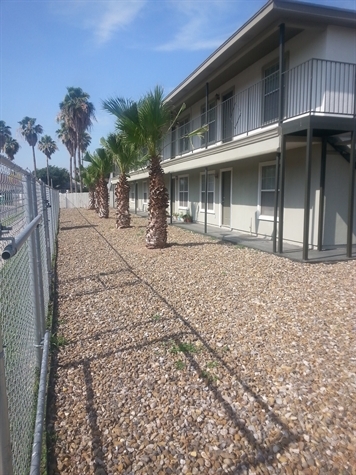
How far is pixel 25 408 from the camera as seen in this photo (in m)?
2.68

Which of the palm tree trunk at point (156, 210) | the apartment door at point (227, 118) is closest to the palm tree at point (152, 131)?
the palm tree trunk at point (156, 210)

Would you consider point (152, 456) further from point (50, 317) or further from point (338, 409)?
point (50, 317)

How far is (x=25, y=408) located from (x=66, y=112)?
46174 millimetres

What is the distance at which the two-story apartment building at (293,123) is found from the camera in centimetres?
848

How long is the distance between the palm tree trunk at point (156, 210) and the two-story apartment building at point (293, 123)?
99 centimetres

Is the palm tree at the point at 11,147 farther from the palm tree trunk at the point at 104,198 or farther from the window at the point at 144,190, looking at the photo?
the palm tree trunk at the point at 104,198

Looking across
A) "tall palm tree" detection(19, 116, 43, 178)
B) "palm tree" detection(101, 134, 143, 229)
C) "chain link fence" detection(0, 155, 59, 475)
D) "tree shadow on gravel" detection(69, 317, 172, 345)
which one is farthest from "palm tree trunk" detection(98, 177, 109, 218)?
"tall palm tree" detection(19, 116, 43, 178)

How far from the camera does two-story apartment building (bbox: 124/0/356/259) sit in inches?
334

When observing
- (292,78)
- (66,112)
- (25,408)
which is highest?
(66,112)

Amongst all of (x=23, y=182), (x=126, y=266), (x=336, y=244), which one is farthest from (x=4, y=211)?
(x=336, y=244)

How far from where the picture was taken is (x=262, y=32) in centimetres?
967

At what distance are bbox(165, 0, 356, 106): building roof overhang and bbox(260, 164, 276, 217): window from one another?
11.4 feet

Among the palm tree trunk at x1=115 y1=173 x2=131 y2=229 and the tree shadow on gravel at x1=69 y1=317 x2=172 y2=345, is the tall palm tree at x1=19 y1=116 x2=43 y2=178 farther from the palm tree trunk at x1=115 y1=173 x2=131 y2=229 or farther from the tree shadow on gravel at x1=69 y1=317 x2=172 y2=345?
the tree shadow on gravel at x1=69 y1=317 x2=172 y2=345

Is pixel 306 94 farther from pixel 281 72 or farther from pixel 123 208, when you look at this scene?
pixel 123 208
